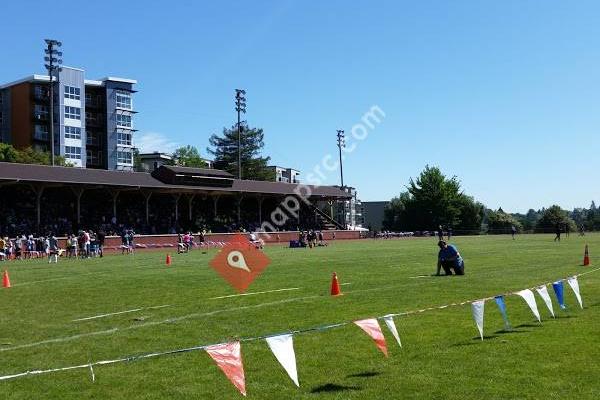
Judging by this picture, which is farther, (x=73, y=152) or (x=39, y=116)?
(x=73, y=152)

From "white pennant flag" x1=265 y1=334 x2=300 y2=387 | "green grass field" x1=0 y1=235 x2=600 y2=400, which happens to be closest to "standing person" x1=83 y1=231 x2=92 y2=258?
"green grass field" x1=0 y1=235 x2=600 y2=400

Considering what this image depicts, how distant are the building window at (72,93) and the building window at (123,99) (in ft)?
22.3

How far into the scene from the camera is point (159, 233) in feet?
188

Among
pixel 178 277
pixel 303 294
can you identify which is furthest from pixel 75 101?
pixel 303 294

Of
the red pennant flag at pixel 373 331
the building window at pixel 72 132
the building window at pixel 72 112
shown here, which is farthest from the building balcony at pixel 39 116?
the red pennant flag at pixel 373 331

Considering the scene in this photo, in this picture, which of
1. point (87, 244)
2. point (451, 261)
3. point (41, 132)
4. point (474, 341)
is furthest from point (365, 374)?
point (41, 132)

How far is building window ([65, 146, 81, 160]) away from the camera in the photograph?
89.9 m

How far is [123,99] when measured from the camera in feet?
323

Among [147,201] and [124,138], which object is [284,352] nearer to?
[147,201]

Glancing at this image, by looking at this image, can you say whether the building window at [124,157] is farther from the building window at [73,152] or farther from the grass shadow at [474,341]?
the grass shadow at [474,341]

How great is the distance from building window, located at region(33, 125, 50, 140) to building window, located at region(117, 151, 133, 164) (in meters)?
11.2

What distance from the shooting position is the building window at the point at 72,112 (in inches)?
3563

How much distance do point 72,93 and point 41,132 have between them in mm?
7128

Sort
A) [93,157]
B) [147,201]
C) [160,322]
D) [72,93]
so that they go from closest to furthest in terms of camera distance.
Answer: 1. [160,322]
2. [147,201]
3. [72,93]
4. [93,157]
